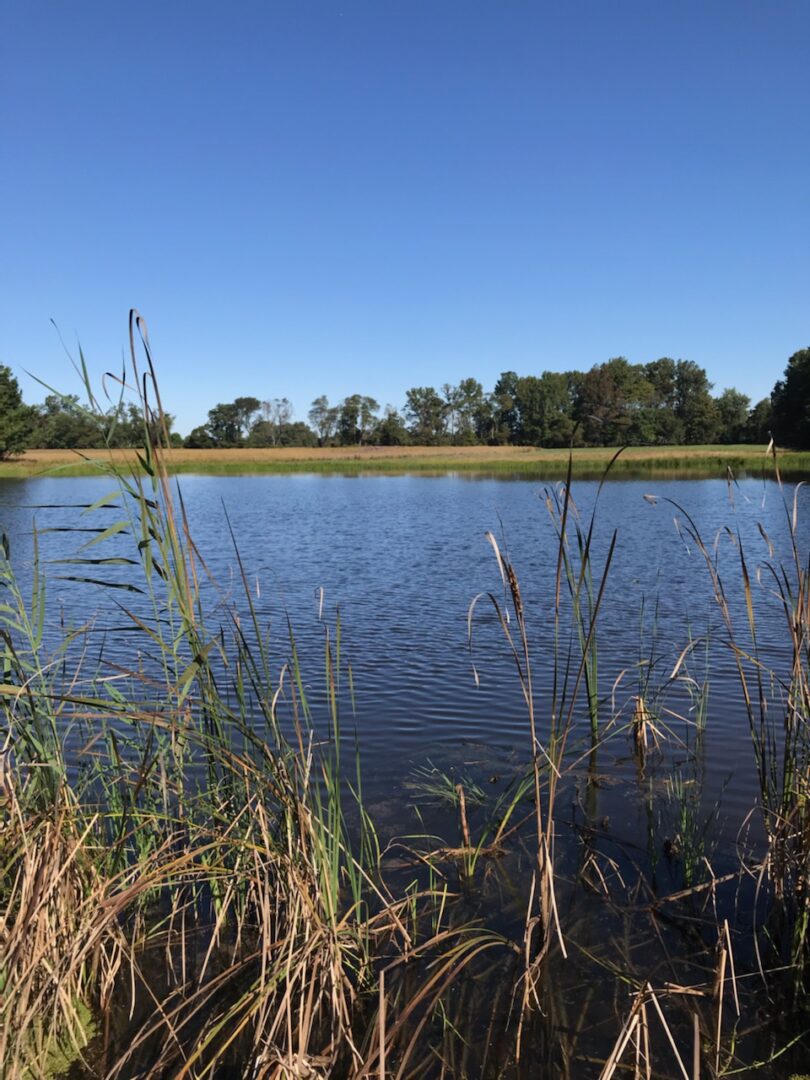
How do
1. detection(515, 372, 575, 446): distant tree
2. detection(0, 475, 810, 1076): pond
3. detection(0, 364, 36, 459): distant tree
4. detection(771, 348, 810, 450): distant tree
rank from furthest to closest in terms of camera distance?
detection(515, 372, 575, 446): distant tree < detection(771, 348, 810, 450): distant tree < detection(0, 364, 36, 459): distant tree < detection(0, 475, 810, 1076): pond

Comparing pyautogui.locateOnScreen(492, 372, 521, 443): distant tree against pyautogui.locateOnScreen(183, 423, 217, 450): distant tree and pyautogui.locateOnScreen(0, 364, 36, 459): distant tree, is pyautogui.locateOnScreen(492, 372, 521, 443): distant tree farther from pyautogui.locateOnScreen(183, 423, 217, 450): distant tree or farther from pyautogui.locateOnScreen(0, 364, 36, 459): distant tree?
pyautogui.locateOnScreen(0, 364, 36, 459): distant tree

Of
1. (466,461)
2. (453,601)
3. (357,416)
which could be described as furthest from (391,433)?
(453,601)

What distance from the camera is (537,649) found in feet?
32.7

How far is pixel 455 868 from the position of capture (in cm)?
443

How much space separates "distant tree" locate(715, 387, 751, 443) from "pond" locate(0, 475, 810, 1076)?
54.8 meters

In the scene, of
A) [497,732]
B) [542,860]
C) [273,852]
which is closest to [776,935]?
[542,860]

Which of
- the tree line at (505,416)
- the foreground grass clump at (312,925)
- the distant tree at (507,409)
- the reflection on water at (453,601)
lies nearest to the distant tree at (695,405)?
the tree line at (505,416)

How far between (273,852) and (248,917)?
44.4 inches

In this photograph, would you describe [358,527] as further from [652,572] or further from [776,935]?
[776,935]

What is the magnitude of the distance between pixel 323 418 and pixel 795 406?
78.6m

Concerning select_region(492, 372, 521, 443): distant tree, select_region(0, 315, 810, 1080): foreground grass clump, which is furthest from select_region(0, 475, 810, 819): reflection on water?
select_region(492, 372, 521, 443): distant tree

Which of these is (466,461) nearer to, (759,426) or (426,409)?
(759,426)

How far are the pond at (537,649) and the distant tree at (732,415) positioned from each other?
54840 mm

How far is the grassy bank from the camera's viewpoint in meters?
46.2
